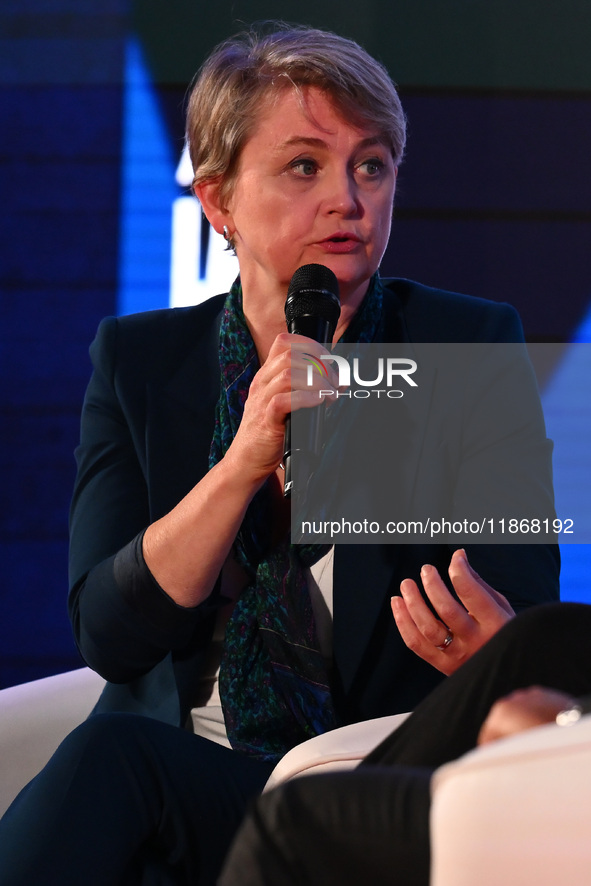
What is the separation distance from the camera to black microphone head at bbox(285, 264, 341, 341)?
4.41 ft

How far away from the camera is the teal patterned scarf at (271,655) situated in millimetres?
1431

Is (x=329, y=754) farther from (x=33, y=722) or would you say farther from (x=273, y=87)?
(x=273, y=87)

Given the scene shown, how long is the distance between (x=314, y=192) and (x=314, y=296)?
23 centimetres

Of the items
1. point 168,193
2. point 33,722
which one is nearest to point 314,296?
point 33,722

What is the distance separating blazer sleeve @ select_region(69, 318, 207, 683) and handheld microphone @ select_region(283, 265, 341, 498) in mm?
293

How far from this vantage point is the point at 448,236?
9.80 feet

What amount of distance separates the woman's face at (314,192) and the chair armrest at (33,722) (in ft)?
2.50

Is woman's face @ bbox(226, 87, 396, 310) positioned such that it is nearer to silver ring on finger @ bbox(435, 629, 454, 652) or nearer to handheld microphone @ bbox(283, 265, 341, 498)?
handheld microphone @ bbox(283, 265, 341, 498)

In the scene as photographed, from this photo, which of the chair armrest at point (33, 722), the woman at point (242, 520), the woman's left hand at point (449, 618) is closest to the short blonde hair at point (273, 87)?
the woman at point (242, 520)

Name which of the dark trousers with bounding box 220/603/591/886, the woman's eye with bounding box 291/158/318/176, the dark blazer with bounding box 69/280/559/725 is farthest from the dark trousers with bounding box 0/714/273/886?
the woman's eye with bounding box 291/158/318/176

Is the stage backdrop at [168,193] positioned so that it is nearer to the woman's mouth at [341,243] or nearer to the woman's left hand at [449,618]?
the woman's mouth at [341,243]

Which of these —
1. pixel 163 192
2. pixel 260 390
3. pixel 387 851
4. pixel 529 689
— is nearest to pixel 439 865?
pixel 387 851

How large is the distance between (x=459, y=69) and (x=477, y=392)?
1647mm

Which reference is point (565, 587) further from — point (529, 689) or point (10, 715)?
point (529, 689)
